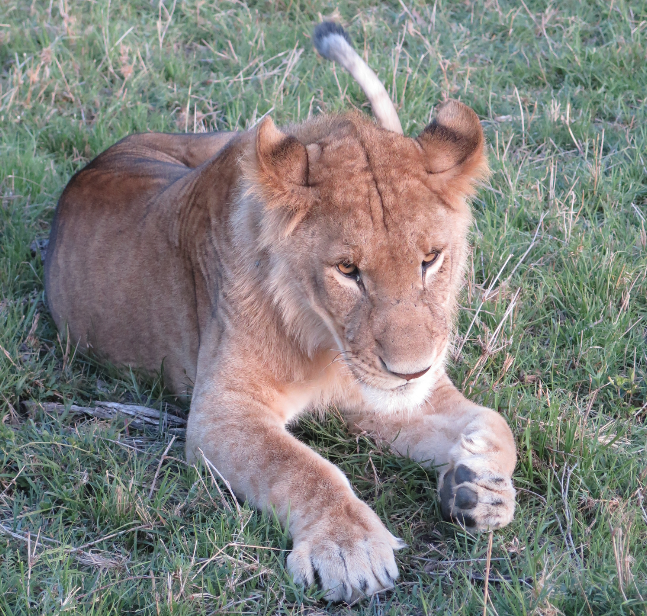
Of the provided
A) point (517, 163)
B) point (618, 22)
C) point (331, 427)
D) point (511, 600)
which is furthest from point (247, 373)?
point (618, 22)

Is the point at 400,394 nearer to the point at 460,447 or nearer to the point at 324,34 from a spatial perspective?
the point at 460,447

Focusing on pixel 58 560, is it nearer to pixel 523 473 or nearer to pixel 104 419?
pixel 104 419

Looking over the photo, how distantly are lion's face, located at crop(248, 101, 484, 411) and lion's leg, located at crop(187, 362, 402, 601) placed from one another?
0.97 ft

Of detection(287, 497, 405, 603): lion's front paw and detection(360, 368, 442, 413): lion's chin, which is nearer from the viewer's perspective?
detection(287, 497, 405, 603): lion's front paw

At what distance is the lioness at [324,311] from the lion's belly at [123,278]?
0.01 metres

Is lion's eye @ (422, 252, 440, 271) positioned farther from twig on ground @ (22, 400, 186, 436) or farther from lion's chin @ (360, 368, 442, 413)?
twig on ground @ (22, 400, 186, 436)

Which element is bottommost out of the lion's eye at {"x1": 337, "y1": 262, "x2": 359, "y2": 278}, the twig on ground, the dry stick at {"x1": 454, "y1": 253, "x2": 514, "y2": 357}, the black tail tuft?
→ the twig on ground

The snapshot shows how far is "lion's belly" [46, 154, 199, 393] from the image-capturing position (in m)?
3.38

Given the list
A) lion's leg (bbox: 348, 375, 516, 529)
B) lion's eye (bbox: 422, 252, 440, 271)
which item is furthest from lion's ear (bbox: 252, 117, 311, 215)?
lion's leg (bbox: 348, 375, 516, 529)

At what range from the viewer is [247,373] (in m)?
2.91

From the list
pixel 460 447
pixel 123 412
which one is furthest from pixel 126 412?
pixel 460 447

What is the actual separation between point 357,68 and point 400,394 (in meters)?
1.26

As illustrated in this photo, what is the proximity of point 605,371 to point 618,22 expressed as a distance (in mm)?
3010

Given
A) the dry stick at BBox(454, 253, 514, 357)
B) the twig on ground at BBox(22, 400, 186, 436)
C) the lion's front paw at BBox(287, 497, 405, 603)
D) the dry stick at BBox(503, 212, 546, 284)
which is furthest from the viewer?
the dry stick at BBox(503, 212, 546, 284)
